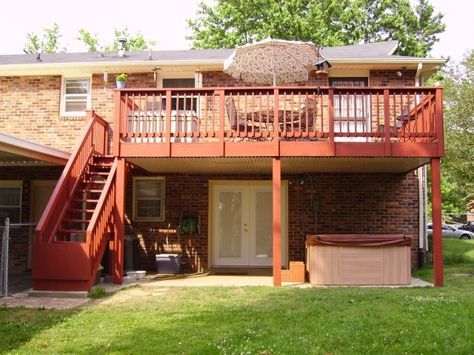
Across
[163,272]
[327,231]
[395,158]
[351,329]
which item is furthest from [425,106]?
[163,272]

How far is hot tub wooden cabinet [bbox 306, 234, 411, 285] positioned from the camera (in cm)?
949

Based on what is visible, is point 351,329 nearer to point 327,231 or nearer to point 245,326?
point 245,326

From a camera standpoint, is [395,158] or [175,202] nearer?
[395,158]

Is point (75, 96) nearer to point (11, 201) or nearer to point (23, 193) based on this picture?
point (23, 193)

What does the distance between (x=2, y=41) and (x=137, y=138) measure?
28381 millimetres

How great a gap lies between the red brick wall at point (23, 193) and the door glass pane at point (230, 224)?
13.5ft

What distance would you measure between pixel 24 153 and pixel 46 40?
31.3 m

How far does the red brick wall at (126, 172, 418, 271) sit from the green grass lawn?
379cm

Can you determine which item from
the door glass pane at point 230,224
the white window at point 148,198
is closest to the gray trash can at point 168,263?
the white window at point 148,198

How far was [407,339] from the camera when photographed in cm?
526

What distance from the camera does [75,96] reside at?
12.9 m

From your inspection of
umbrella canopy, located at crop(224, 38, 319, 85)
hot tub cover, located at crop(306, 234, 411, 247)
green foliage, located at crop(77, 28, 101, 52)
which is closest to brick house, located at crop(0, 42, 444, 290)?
umbrella canopy, located at crop(224, 38, 319, 85)

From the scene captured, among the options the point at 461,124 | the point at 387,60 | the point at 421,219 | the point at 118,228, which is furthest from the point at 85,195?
the point at 461,124

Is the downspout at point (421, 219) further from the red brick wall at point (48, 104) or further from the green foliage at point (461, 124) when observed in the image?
the green foliage at point (461, 124)
